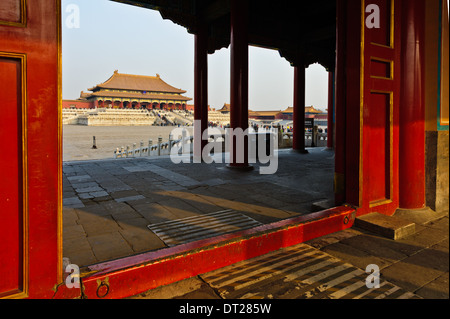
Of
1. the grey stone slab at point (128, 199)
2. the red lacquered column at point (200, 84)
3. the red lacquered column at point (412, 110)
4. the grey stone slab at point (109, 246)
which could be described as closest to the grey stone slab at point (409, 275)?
the red lacquered column at point (412, 110)

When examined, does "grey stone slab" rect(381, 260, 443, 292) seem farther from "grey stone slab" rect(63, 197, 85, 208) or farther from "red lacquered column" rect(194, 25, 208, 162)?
"red lacquered column" rect(194, 25, 208, 162)

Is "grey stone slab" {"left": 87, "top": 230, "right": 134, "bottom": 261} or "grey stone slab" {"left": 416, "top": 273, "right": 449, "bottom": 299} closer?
"grey stone slab" {"left": 416, "top": 273, "right": 449, "bottom": 299}

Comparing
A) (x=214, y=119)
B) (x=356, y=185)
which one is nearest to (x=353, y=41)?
(x=356, y=185)

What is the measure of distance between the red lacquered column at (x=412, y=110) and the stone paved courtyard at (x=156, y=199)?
1145mm

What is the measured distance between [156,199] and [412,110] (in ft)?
11.3

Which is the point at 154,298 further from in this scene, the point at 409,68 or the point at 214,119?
the point at 214,119

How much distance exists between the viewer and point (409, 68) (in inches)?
138

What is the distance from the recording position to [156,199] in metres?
4.36

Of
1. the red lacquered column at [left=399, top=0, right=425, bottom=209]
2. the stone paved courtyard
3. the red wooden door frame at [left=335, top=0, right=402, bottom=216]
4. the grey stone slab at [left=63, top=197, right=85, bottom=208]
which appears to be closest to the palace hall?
the stone paved courtyard

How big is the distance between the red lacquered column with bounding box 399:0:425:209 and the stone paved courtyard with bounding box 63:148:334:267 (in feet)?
3.76

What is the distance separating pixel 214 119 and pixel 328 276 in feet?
187

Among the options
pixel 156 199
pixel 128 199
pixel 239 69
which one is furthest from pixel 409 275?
pixel 239 69

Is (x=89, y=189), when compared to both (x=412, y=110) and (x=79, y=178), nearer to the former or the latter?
(x=79, y=178)

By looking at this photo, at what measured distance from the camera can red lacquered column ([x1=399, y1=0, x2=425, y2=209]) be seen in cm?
350
